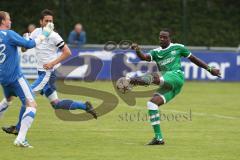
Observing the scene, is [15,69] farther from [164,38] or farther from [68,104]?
[68,104]

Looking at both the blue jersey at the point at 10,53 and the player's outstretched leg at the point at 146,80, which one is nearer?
the blue jersey at the point at 10,53

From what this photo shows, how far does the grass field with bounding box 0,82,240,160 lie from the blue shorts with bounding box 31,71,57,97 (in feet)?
2.50

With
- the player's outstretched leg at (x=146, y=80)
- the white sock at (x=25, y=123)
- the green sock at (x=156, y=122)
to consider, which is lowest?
the green sock at (x=156, y=122)

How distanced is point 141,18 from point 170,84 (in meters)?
21.0

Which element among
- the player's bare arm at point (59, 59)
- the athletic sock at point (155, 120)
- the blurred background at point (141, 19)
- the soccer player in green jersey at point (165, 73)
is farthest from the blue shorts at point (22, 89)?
the blurred background at point (141, 19)

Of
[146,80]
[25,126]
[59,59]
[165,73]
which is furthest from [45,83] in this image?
[25,126]

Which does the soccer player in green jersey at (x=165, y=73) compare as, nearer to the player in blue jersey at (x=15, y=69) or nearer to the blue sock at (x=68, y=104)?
the player in blue jersey at (x=15, y=69)

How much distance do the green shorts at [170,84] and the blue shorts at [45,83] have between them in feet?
8.74

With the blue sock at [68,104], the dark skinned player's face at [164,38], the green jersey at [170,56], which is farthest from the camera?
the blue sock at [68,104]

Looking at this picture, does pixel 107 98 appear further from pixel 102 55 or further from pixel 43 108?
pixel 102 55

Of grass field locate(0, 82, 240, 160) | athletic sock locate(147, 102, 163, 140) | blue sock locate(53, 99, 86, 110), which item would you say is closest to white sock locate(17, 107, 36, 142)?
grass field locate(0, 82, 240, 160)

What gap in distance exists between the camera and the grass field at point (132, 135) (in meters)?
11.3

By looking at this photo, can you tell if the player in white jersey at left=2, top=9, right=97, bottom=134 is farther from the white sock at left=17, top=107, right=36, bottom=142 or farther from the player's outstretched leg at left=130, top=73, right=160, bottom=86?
the white sock at left=17, top=107, right=36, bottom=142

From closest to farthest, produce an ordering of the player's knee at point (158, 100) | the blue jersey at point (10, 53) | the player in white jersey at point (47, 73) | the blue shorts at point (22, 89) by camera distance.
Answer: the blue jersey at point (10, 53) < the blue shorts at point (22, 89) < the player's knee at point (158, 100) < the player in white jersey at point (47, 73)
